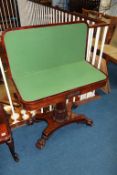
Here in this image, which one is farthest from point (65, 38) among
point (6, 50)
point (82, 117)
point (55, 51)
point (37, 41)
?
point (82, 117)

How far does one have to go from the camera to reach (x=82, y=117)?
5.65 feet

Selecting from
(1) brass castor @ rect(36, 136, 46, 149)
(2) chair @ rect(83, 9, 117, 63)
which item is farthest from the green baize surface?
(2) chair @ rect(83, 9, 117, 63)

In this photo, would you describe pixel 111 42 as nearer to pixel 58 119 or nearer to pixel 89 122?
pixel 89 122

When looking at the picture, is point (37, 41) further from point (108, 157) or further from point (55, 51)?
point (108, 157)

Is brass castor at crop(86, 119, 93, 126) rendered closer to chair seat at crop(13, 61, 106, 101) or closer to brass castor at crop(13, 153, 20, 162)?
chair seat at crop(13, 61, 106, 101)

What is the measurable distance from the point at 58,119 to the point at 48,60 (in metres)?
0.63

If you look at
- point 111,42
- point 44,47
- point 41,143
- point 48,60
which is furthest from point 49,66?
point 111,42

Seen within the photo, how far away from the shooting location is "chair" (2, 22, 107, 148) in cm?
117

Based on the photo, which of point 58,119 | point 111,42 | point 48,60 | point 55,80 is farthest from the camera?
point 111,42

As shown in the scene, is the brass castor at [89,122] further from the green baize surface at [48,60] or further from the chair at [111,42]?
the chair at [111,42]

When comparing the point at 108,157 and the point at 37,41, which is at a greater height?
the point at 37,41

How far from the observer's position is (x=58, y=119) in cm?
167

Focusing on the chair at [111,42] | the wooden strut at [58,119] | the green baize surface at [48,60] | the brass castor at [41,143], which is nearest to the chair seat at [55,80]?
the green baize surface at [48,60]

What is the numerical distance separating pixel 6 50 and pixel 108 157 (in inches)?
49.6
